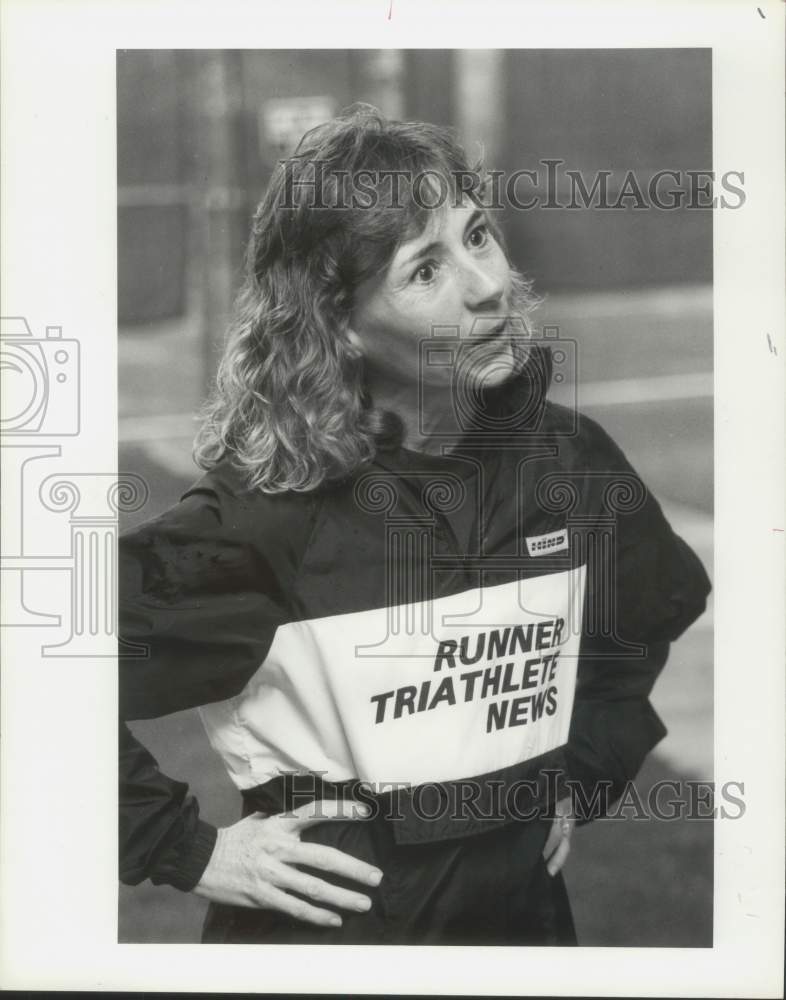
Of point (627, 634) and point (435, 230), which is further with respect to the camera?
point (627, 634)

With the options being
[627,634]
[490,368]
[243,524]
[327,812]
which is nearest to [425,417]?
[490,368]

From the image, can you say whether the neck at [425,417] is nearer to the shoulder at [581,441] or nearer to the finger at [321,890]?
the shoulder at [581,441]

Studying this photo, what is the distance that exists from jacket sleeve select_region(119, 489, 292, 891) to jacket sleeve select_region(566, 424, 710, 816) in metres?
0.63

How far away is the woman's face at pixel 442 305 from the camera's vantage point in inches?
89.0

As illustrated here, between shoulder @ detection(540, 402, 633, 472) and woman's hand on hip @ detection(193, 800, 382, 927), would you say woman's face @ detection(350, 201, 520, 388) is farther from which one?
woman's hand on hip @ detection(193, 800, 382, 927)

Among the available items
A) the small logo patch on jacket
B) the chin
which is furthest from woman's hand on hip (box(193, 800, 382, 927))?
the chin

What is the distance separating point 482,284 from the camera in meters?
2.27

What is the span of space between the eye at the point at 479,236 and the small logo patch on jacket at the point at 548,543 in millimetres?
569

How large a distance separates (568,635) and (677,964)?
0.70m

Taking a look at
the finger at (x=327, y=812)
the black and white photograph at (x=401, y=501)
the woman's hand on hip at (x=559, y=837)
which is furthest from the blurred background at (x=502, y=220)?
the woman's hand on hip at (x=559, y=837)

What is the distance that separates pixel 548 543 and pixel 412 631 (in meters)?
0.31

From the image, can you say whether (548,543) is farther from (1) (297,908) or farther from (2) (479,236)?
(1) (297,908)

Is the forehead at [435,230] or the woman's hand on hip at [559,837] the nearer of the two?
the forehead at [435,230]

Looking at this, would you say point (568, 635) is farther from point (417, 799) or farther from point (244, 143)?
point (244, 143)
